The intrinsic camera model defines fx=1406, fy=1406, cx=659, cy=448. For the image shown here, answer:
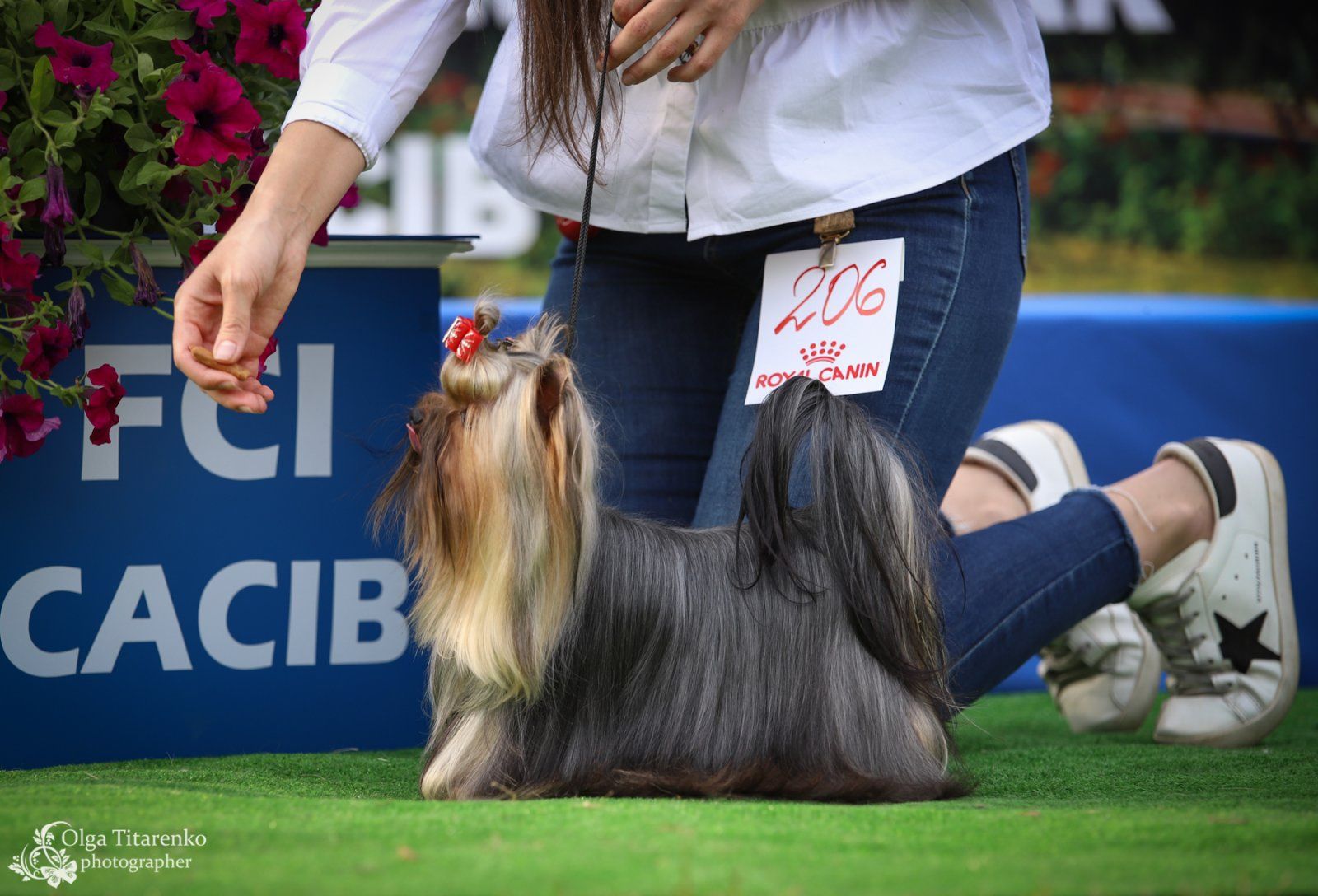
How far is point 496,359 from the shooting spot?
169 cm

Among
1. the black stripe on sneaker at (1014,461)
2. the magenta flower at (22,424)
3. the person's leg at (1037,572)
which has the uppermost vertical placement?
the magenta flower at (22,424)

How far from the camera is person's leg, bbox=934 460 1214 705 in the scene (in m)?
2.02

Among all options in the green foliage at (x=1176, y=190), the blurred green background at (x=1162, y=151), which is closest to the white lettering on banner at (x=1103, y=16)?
the blurred green background at (x=1162, y=151)

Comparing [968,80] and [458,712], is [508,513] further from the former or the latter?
[968,80]

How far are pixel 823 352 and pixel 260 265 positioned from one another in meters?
0.77

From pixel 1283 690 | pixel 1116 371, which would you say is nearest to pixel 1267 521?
pixel 1283 690

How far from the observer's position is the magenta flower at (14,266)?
1851 mm

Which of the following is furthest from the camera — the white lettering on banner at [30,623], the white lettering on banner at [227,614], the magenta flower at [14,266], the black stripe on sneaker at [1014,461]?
the black stripe on sneaker at [1014,461]

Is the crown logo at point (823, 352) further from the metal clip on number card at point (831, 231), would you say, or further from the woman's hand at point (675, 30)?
the woman's hand at point (675, 30)

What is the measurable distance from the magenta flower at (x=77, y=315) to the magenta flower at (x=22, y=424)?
0.10 metres

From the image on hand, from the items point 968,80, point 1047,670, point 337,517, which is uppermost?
point 968,80

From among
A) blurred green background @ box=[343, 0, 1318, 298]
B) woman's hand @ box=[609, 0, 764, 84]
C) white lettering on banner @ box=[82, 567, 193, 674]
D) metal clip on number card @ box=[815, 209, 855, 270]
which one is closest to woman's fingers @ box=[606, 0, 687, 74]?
woman's hand @ box=[609, 0, 764, 84]

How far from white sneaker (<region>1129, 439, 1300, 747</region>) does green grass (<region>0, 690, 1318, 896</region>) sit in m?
0.55

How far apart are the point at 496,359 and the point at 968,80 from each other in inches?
31.7
